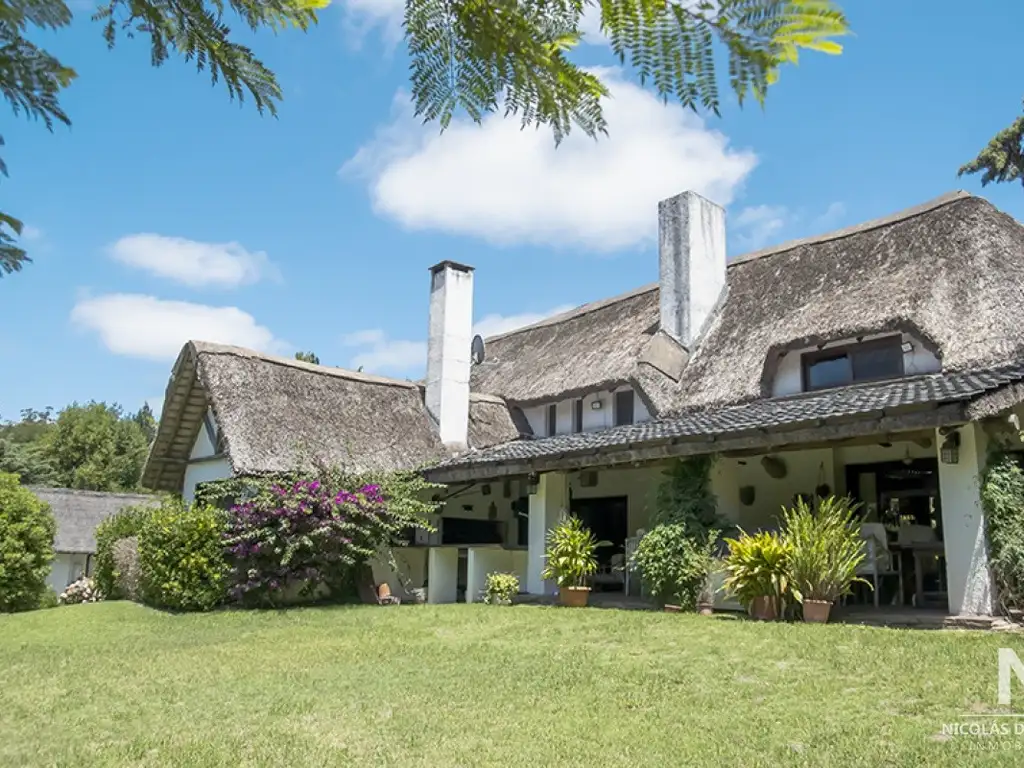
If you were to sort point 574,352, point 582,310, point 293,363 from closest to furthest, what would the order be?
point 293,363, point 574,352, point 582,310

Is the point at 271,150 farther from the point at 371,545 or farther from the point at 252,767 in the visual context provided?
the point at 371,545

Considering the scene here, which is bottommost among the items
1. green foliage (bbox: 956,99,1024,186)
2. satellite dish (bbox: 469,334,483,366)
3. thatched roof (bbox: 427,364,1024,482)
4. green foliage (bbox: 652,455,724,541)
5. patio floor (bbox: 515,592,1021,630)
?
patio floor (bbox: 515,592,1021,630)

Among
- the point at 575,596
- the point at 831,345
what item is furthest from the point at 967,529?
the point at 575,596

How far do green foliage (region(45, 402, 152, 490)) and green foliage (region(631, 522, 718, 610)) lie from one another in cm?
4302

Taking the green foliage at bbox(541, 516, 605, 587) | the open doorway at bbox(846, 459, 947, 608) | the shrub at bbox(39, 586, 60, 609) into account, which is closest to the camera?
the open doorway at bbox(846, 459, 947, 608)

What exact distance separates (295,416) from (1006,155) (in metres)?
23.8

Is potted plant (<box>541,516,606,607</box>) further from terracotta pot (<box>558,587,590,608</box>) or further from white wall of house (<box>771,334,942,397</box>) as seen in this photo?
white wall of house (<box>771,334,942,397</box>)

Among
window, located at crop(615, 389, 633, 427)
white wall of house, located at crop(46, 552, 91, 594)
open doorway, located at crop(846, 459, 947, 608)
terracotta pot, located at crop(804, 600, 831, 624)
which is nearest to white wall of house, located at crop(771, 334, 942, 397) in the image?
open doorway, located at crop(846, 459, 947, 608)

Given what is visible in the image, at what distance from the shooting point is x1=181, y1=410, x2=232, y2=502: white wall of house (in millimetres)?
18094

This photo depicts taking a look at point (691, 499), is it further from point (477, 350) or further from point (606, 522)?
point (477, 350)

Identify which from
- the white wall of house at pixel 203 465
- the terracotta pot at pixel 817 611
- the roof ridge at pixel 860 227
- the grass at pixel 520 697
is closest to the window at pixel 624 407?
the roof ridge at pixel 860 227

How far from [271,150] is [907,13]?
1663 mm

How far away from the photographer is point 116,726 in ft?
22.0

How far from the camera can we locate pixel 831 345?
1430 centimetres
